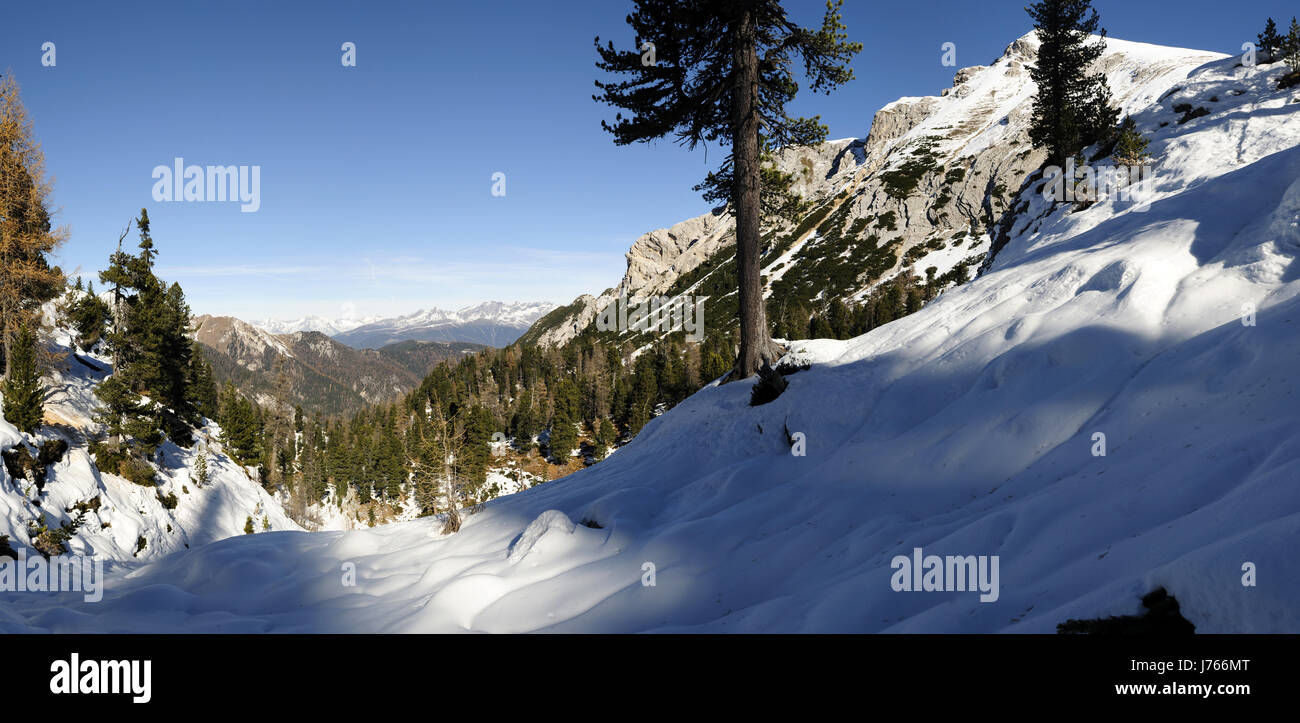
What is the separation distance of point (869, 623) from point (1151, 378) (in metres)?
4.40

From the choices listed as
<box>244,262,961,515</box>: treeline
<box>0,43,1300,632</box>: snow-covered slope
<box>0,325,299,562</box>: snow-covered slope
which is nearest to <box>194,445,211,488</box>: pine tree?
<box>0,325,299,562</box>: snow-covered slope

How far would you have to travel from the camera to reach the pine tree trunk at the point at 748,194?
42.6 ft

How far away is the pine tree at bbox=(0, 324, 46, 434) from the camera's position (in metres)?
16.3

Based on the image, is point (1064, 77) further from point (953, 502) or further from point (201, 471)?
point (201, 471)

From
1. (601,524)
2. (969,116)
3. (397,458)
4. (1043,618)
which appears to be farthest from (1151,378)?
(969,116)

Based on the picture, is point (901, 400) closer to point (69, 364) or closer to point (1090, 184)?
point (1090, 184)

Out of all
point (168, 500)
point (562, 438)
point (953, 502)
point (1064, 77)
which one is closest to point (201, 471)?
point (168, 500)

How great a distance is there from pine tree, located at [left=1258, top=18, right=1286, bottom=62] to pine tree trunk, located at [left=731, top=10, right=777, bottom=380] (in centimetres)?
2648

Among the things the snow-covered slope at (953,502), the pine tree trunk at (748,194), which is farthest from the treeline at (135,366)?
the pine tree trunk at (748,194)

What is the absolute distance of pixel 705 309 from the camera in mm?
137250

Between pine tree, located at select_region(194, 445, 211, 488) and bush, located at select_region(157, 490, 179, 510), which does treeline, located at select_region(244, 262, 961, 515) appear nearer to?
pine tree, located at select_region(194, 445, 211, 488)

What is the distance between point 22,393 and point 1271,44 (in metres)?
49.4
